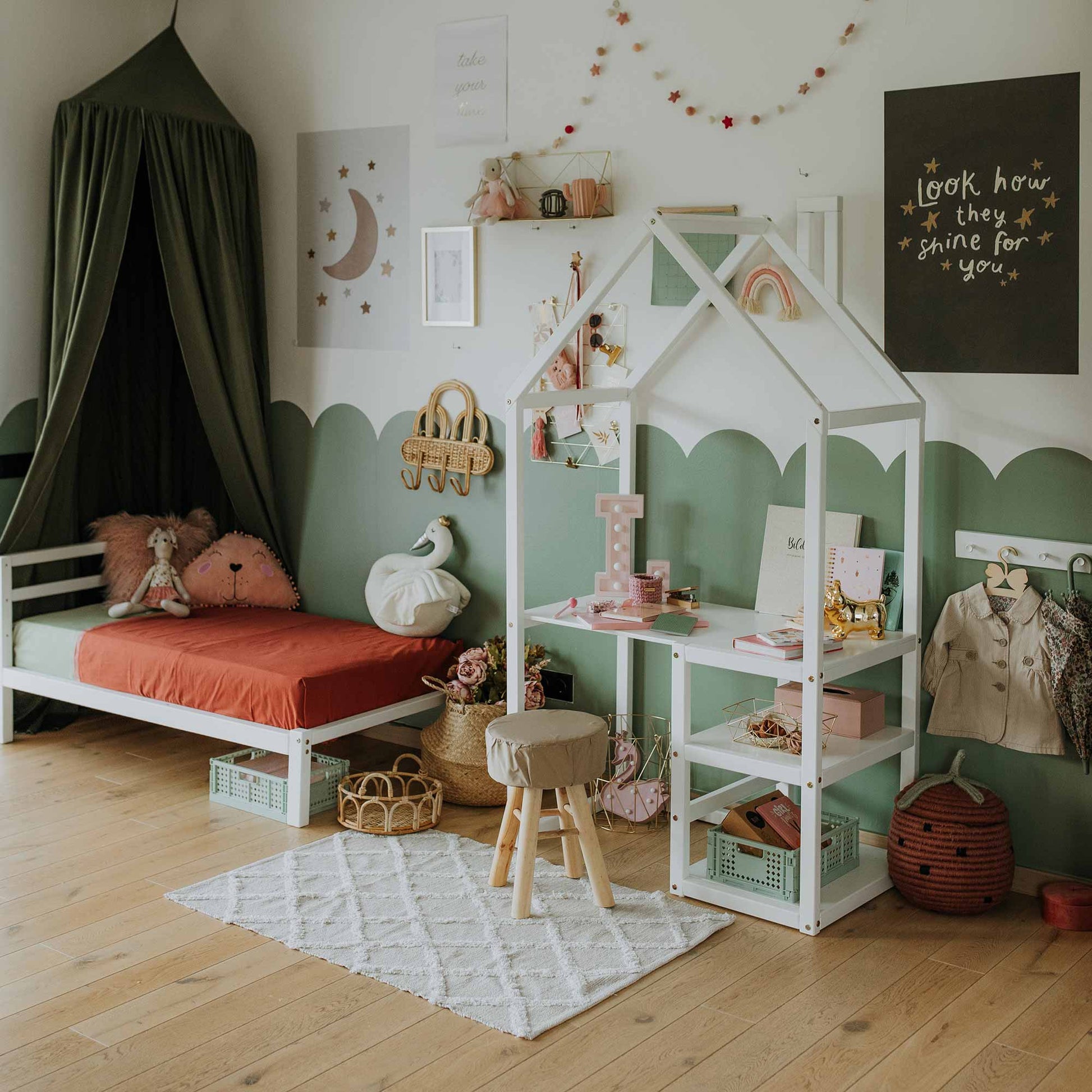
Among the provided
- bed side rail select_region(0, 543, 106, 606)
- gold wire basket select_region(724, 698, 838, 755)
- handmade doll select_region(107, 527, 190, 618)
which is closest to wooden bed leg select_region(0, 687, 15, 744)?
Answer: bed side rail select_region(0, 543, 106, 606)

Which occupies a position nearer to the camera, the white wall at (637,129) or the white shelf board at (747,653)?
the white shelf board at (747,653)

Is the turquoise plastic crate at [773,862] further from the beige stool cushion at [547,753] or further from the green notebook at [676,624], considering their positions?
the green notebook at [676,624]

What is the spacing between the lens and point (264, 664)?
12.2ft

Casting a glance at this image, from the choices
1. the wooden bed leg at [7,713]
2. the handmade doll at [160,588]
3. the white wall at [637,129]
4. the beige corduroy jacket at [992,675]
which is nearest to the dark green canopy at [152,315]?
the white wall at [637,129]

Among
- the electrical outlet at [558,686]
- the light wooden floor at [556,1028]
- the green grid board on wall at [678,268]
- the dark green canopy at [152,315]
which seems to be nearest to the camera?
the light wooden floor at [556,1028]

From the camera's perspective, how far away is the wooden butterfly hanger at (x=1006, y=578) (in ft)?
10.1

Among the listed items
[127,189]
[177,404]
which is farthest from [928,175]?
[177,404]

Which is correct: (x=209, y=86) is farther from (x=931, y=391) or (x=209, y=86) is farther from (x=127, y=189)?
(x=931, y=391)

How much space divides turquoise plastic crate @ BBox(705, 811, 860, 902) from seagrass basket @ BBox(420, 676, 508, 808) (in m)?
0.75

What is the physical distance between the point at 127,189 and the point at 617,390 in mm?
1789

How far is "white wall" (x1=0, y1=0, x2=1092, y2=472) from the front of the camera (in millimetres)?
3090

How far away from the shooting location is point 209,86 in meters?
4.46

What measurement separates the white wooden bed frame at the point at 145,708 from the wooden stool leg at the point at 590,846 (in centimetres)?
90

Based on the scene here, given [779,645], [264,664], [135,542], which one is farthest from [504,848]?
[135,542]
